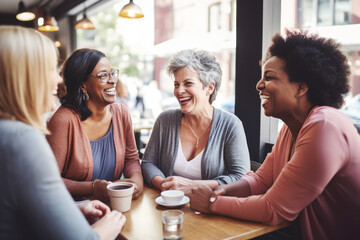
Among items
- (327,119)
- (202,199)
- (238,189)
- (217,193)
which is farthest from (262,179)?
(327,119)

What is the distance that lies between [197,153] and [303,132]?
0.83 metres

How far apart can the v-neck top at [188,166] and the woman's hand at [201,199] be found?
1.73 feet

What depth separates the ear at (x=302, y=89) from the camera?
1.54 m

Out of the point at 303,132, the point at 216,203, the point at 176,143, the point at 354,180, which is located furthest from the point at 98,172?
the point at 354,180

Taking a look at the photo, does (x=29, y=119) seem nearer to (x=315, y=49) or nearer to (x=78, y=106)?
(x=78, y=106)

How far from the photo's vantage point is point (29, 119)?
102 cm

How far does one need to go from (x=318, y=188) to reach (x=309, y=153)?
0.47ft

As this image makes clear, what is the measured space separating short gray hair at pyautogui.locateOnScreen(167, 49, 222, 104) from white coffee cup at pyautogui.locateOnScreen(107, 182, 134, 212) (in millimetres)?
996

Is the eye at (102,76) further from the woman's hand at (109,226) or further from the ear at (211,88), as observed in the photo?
the woman's hand at (109,226)

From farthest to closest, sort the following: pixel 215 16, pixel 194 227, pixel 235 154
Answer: pixel 215 16 < pixel 235 154 < pixel 194 227

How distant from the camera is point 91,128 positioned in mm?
2045

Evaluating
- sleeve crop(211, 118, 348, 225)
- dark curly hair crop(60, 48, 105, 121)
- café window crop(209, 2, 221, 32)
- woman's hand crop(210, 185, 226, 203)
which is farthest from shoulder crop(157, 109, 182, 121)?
café window crop(209, 2, 221, 32)

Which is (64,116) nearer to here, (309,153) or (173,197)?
(173,197)

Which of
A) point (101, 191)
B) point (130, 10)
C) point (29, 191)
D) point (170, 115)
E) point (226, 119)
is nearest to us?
point (29, 191)
